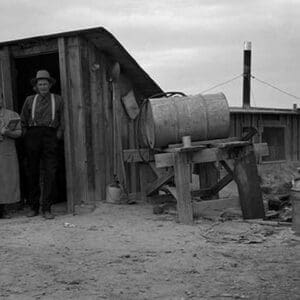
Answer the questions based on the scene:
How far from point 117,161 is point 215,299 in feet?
16.0

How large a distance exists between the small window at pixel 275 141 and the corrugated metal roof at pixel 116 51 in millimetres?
11618

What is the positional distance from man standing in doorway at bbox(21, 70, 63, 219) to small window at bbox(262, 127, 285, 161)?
14.0 metres

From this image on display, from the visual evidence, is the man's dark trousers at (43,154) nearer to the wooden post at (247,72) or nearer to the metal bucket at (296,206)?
the metal bucket at (296,206)

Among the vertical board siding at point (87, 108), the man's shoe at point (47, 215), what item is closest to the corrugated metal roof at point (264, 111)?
the vertical board siding at point (87, 108)

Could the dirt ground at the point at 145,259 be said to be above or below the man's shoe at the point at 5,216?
above

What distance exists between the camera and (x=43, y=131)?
761cm

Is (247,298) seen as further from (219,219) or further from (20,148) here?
(20,148)

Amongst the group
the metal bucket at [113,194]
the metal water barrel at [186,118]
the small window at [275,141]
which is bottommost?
the small window at [275,141]

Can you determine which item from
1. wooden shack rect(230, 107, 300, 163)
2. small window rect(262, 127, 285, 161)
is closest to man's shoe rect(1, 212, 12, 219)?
wooden shack rect(230, 107, 300, 163)

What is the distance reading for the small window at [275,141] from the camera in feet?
67.3

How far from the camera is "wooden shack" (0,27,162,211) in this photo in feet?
26.2

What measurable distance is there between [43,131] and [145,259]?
3122 millimetres

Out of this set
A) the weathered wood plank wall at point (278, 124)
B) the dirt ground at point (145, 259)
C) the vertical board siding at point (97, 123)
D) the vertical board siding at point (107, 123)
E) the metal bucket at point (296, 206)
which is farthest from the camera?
the weathered wood plank wall at point (278, 124)

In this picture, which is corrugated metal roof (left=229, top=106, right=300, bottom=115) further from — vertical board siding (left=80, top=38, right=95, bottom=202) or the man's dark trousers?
the man's dark trousers
